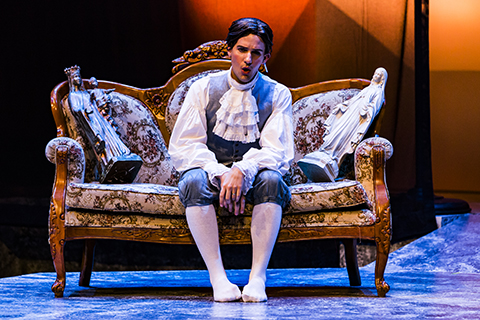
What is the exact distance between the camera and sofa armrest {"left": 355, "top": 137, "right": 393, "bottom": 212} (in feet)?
7.60

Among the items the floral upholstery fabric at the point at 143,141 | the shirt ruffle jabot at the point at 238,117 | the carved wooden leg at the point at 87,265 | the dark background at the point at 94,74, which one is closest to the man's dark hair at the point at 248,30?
the shirt ruffle jabot at the point at 238,117

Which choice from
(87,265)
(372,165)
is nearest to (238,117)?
(372,165)

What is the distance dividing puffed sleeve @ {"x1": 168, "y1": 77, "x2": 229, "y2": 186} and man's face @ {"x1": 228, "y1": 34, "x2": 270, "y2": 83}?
0.18 m

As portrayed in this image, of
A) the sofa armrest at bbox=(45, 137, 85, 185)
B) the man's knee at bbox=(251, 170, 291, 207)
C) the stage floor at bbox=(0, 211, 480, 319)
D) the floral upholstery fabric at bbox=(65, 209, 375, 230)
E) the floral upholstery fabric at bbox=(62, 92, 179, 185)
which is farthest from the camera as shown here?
the floral upholstery fabric at bbox=(62, 92, 179, 185)

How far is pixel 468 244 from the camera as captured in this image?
341 cm

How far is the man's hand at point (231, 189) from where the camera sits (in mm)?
2072

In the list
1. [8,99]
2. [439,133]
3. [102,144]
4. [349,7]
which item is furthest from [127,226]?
[439,133]

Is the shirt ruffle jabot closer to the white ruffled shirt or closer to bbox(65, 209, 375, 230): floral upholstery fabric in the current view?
the white ruffled shirt

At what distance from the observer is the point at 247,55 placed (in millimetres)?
2301

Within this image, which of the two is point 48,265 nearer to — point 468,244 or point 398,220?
point 398,220

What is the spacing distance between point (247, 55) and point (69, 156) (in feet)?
2.85

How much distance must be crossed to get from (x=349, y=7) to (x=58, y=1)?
2.01 meters

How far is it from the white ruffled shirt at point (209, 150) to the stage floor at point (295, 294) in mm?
500

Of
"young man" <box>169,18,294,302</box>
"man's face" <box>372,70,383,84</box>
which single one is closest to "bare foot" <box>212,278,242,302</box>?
"young man" <box>169,18,294,302</box>
